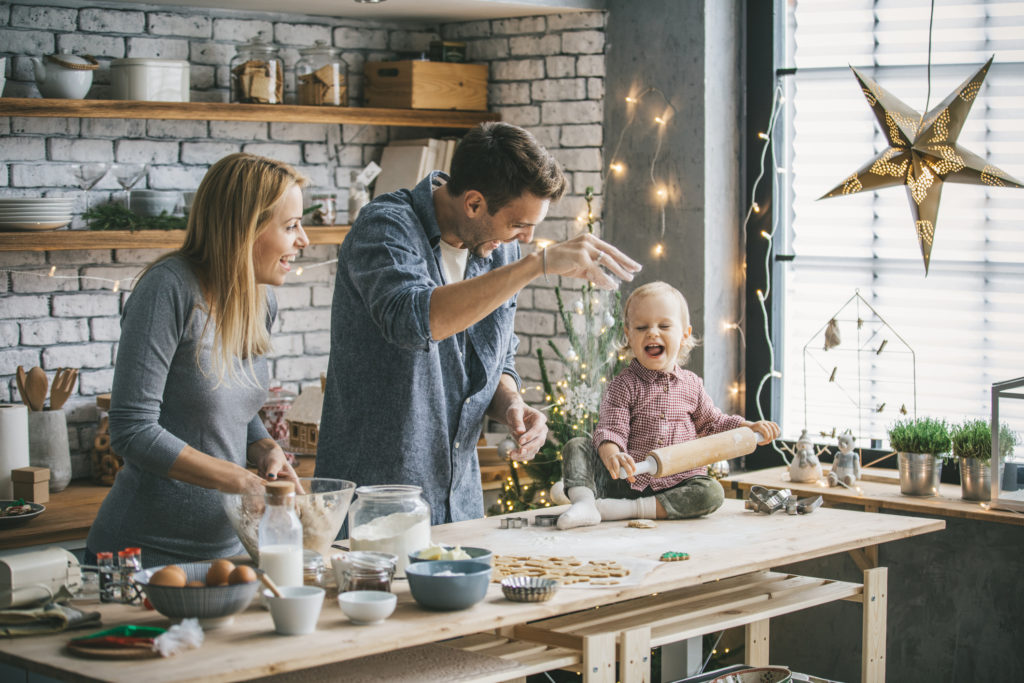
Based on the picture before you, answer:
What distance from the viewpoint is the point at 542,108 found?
4.52 m

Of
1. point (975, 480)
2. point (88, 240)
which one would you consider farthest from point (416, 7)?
Answer: point (975, 480)

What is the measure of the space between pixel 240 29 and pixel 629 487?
90.9 inches

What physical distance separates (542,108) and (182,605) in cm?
291

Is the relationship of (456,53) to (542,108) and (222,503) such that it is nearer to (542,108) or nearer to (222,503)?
(542,108)

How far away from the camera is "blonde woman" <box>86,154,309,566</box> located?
7.85ft

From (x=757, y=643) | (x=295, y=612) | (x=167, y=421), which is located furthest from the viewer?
(x=757, y=643)

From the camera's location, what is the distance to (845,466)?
3760 mm

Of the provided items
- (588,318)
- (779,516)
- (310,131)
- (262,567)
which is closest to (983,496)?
(779,516)

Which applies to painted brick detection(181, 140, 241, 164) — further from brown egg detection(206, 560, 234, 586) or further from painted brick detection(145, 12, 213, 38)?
brown egg detection(206, 560, 234, 586)

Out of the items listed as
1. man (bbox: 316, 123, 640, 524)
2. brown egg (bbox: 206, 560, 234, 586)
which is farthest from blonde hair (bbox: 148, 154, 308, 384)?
brown egg (bbox: 206, 560, 234, 586)

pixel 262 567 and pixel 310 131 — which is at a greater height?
pixel 310 131

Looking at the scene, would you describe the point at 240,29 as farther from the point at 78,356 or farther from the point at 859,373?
the point at 859,373

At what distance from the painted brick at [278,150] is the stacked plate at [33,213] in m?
0.88

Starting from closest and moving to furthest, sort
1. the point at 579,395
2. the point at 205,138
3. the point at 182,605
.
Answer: the point at 182,605
the point at 579,395
the point at 205,138
